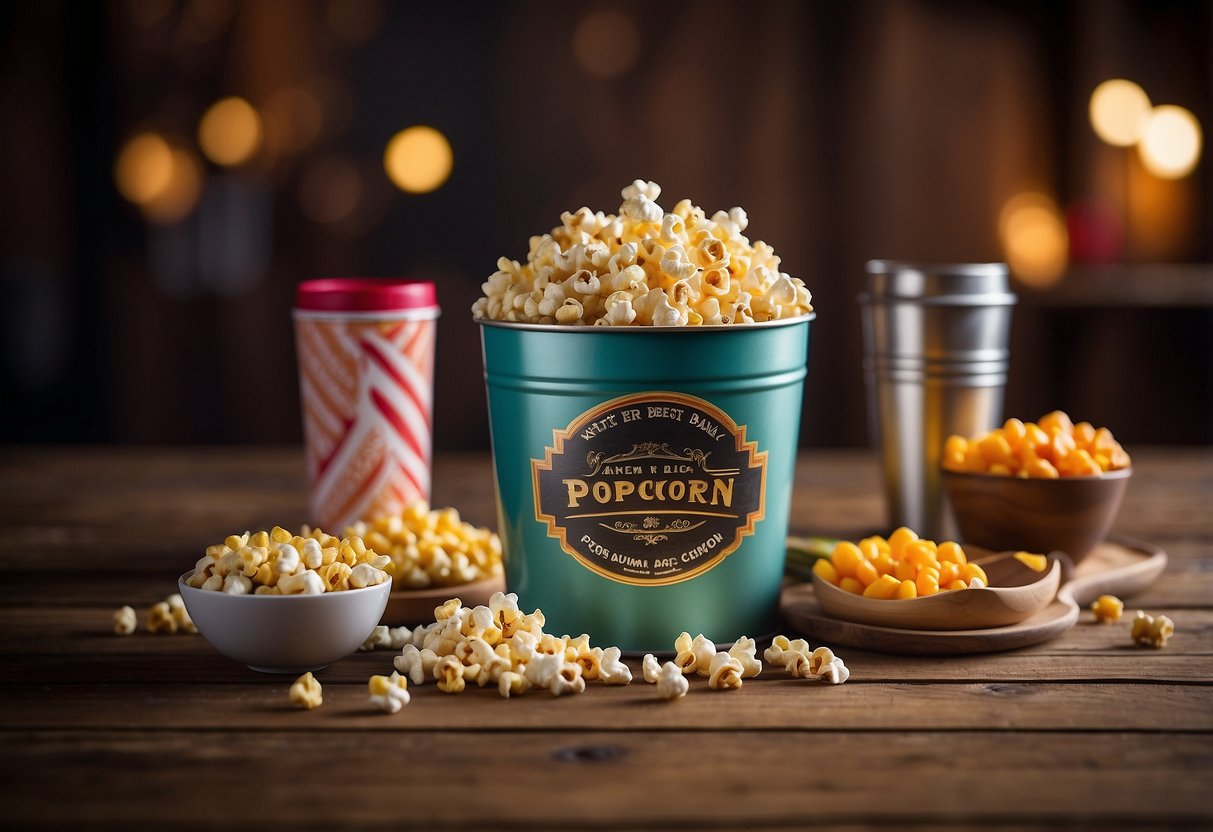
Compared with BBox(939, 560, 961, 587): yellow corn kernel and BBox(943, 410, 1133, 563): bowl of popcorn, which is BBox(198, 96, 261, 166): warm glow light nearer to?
BBox(943, 410, 1133, 563): bowl of popcorn

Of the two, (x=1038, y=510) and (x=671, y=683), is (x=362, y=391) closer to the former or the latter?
(x=671, y=683)

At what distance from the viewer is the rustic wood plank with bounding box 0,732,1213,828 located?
848mm

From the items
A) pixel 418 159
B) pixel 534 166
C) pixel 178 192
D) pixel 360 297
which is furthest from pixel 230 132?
pixel 360 297

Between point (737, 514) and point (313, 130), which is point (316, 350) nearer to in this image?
point (737, 514)

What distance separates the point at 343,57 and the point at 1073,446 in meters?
3.05

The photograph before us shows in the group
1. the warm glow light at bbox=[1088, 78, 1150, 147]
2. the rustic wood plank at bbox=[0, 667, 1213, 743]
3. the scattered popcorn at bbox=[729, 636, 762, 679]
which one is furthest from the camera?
the warm glow light at bbox=[1088, 78, 1150, 147]

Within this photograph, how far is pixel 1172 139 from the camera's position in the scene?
382 cm

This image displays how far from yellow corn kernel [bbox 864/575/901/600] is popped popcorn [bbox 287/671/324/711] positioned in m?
0.56

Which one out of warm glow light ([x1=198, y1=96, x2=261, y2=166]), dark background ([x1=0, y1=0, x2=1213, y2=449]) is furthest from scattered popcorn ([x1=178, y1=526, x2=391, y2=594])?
warm glow light ([x1=198, y1=96, x2=261, y2=166])

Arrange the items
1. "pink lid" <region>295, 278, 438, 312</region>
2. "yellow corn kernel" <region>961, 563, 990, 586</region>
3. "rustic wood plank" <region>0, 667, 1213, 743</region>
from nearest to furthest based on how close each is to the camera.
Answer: "rustic wood plank" <region>0, 667, 1213, 743</region>, "yellow corn kernel" <region>961, 563, 990, 586</region>, "pink lid" <region>295, 278, 438, 312</region>

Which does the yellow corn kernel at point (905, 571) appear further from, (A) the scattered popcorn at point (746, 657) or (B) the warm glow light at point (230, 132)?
(B) the warm glow light at point (230, 132)

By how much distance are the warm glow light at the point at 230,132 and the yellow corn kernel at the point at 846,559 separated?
315 centimetres

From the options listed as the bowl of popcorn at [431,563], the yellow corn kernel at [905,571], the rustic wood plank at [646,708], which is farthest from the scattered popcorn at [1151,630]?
the bowl of popcorn at [431,563]

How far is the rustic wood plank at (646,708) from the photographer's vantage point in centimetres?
103
